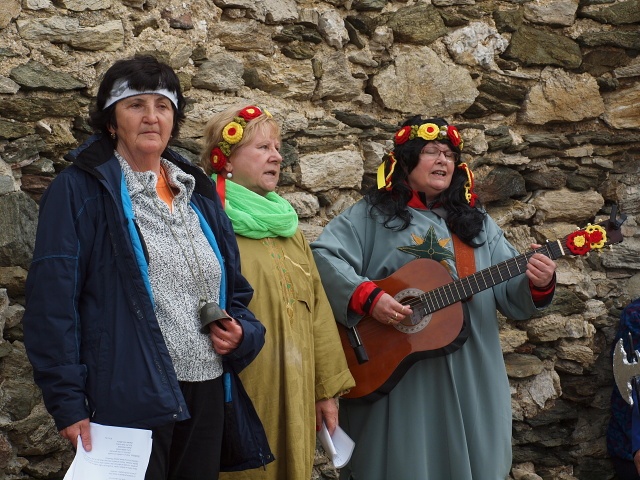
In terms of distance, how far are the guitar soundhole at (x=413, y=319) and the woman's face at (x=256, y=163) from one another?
0.69 meters

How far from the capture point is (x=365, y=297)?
343 cm

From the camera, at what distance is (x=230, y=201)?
3.24m

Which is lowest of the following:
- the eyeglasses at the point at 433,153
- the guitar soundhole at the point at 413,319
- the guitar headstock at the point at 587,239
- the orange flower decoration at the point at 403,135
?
the guitar soundhole at the point at 413,319

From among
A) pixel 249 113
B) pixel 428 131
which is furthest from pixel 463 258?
pixel 249 113

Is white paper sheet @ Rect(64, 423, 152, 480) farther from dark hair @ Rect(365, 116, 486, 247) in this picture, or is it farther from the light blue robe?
dark hair @ Rect(365, 116, 486, 247)

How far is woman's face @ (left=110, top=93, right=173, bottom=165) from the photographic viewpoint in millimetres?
2730

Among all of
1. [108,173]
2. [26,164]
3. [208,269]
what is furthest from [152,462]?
[26,164]

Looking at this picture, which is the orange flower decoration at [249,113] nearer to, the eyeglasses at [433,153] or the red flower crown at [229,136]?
the red flower crown at [229,136]

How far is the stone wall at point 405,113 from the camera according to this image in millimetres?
3412

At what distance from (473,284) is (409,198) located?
47cm

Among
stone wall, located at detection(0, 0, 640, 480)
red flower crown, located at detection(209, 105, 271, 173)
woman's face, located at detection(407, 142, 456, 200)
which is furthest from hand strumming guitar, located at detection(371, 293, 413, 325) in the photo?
stone wall, located at detection(0, 0, 640, 480)

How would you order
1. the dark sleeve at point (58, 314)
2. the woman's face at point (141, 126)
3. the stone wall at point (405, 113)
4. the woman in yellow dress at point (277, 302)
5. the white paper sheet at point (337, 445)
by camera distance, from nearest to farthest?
1. the dark sleeve at point (58, 314)
2. the woman's face at point (141, 126)
3. the woman in yellow dress at point (277, 302)
4. the white paper sheet at point (337, 445)
5. the stone wall at point (405, 113)

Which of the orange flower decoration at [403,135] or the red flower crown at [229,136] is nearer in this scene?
the red flower crown at [229,136]

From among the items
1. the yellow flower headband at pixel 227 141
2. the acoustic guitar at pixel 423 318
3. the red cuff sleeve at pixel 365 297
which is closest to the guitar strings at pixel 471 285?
the acoustic guitar at pixel 423 318
